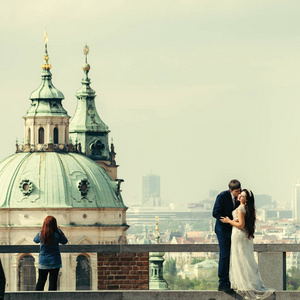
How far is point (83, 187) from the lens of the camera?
13412 centimetres

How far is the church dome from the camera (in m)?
134

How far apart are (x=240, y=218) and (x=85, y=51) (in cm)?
12388

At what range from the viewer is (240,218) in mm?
29109

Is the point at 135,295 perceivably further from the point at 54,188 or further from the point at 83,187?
the point at 54,188

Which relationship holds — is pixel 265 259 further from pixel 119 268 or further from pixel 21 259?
pixel 21 259

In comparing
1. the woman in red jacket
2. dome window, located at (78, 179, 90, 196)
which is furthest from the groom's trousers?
dome window, located at (78, 179, 90, 196)

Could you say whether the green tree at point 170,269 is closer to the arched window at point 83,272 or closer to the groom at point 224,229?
the arched window at point 83,272

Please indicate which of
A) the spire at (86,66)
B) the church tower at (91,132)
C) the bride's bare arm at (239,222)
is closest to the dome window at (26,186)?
the church tower at (91,132)

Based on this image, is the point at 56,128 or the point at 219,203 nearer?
the point at 219,203

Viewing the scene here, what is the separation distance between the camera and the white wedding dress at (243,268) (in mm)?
29156

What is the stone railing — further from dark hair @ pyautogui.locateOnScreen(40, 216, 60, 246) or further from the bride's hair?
the bride's hair

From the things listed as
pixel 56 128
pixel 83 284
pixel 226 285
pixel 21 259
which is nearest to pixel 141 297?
pixel 226 285

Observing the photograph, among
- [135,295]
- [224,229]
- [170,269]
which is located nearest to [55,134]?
[170,269]

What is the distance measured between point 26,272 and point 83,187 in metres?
11.3
